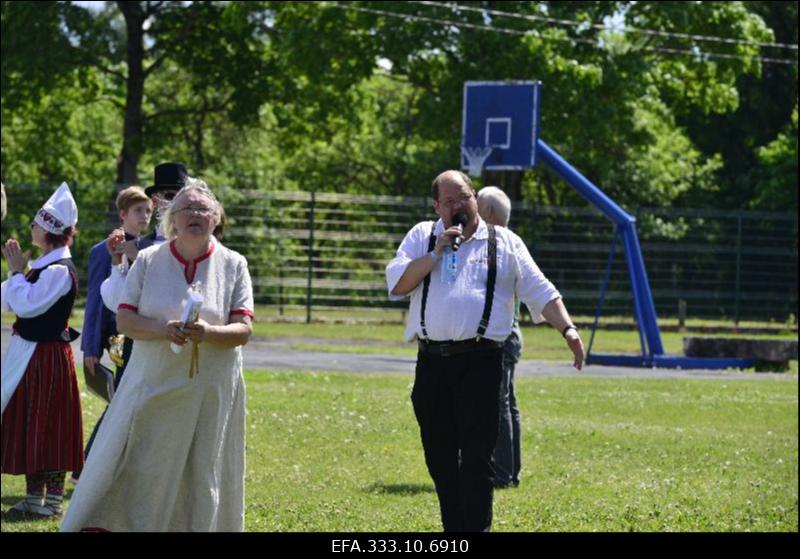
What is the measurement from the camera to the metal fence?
112 ft

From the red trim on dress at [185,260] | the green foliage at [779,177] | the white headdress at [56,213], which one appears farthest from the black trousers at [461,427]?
the green foliage at [779,177]

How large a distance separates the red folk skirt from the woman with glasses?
298 cm

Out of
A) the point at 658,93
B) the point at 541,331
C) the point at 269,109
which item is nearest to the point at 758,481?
the point at 541,331

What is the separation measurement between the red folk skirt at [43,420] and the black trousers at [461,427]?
2624 mm

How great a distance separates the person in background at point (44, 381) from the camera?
975 centimetres

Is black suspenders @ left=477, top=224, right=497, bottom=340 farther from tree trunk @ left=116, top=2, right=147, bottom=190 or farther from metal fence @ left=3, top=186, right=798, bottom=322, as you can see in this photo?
tree trunk @ left=116, top=2, right=147, bottom=190

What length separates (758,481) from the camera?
39.7ft

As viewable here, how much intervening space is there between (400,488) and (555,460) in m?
2.27

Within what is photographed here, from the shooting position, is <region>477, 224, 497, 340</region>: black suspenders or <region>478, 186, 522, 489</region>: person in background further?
<region>478, 186, 522, 489</region>: person in background

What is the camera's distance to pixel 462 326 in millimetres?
8281

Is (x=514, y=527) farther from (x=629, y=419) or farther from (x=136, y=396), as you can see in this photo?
(x=629, y=419)

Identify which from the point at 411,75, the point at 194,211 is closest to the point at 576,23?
the point at 411,75

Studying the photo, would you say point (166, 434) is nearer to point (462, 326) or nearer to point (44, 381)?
point (462, 326)

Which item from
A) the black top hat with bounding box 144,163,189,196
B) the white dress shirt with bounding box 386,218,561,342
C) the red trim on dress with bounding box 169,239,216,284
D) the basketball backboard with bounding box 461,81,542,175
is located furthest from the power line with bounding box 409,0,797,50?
the red trim on dress with bounding box 169,239,216,284
